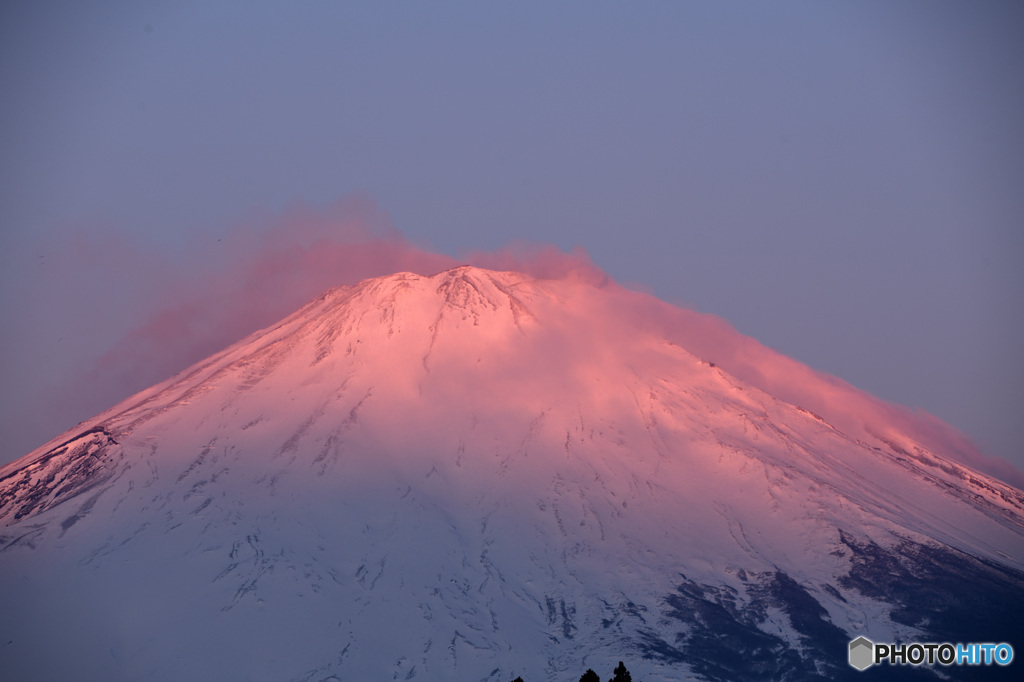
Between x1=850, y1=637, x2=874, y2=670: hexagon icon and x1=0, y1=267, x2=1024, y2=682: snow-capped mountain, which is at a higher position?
x1=0, y1=267, x2=1024, y2=682: snow-capped mountain

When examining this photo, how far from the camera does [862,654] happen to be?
133875 mm

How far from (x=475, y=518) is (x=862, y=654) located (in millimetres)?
44081

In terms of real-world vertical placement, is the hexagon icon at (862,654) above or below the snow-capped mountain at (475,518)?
below

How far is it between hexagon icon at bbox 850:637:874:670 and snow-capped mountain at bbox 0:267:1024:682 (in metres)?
1.46

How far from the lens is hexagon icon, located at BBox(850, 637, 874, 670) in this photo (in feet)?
437

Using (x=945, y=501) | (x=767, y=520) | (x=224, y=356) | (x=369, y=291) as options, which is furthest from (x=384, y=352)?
(x=945, y=501)

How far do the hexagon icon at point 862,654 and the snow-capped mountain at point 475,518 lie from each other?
1459mm

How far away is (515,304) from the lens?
618 ft

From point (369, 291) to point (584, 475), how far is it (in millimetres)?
42373

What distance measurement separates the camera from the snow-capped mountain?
445 feet

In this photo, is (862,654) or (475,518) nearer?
(862,654)

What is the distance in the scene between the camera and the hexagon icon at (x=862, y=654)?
13312 cm

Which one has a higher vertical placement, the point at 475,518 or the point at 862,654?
the point at 475,518

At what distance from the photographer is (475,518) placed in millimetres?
154125
